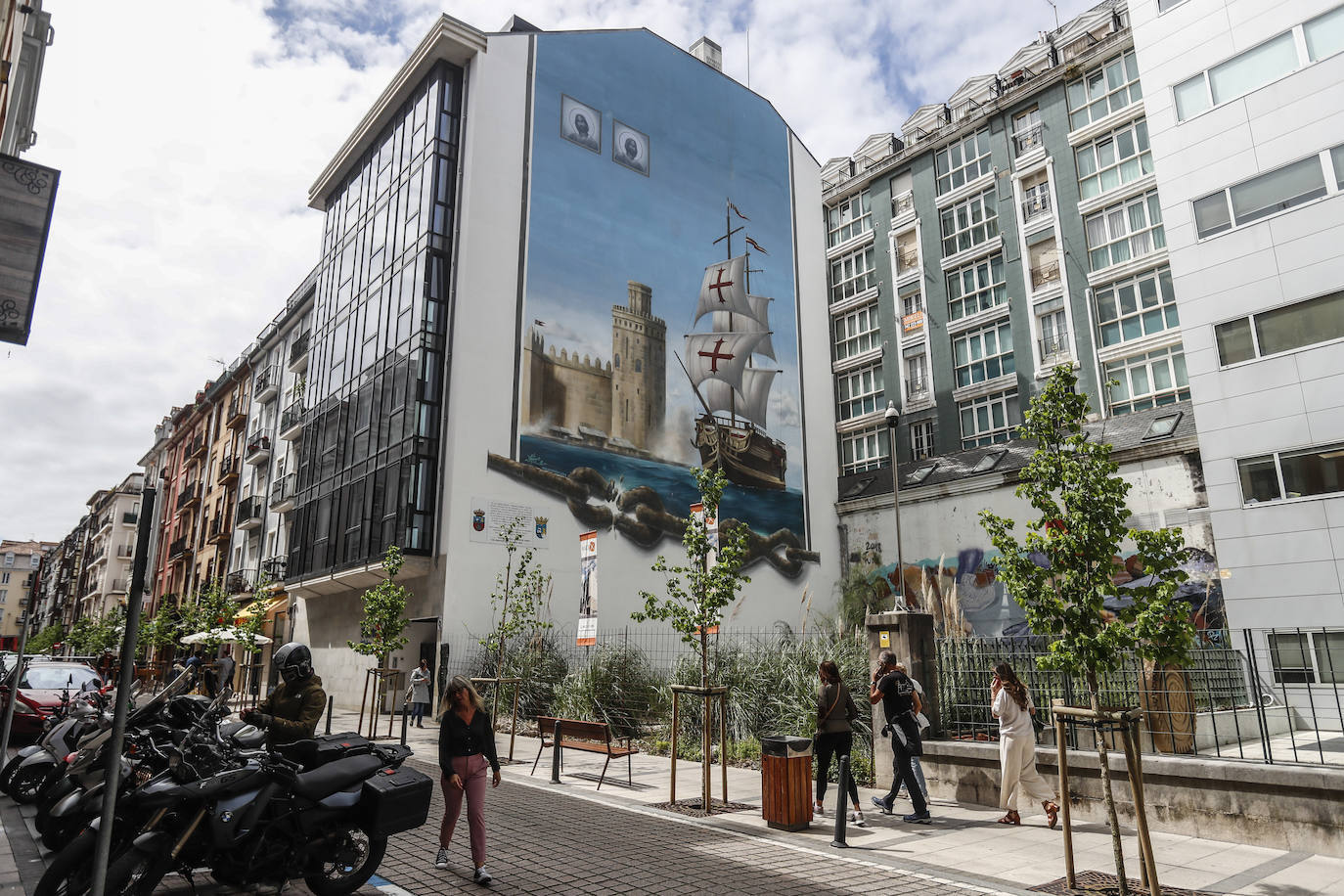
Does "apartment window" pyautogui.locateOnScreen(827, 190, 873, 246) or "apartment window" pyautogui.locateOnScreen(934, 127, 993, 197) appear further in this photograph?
"apartment window" pyautogui.locateOnScreen(827, 190, 873, 246)

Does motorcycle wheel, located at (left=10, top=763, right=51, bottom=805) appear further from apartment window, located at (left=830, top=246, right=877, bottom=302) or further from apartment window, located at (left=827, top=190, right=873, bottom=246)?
apartment window, located at (left=827, top=190, right=873, bottom=246)

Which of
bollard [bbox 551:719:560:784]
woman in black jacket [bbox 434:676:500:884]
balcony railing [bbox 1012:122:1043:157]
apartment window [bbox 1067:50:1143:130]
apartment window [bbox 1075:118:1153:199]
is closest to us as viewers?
woman in black jacket [bbox 434:676:500:884]

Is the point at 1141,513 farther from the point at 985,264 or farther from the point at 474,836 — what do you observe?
the point at 474,836

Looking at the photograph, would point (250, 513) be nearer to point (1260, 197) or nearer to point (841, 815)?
point (841, 815)

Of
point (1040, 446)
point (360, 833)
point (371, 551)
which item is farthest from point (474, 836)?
point (371, 551)

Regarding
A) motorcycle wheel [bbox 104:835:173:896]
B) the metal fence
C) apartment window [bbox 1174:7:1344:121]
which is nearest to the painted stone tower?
apartment window [bbox 1174:7:1344:121]

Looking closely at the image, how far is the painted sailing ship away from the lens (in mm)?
33750

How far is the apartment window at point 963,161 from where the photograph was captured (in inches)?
1356

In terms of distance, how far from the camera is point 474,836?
6902mm

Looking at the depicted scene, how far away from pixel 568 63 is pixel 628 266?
329 inches

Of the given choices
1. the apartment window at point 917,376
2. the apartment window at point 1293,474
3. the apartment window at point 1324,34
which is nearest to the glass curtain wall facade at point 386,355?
the apartment window at point 917,376

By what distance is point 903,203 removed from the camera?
37781 millimetres

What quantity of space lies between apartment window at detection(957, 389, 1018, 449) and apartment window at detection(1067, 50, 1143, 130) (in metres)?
10.7

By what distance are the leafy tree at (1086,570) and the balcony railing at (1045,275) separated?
26.2 meters
